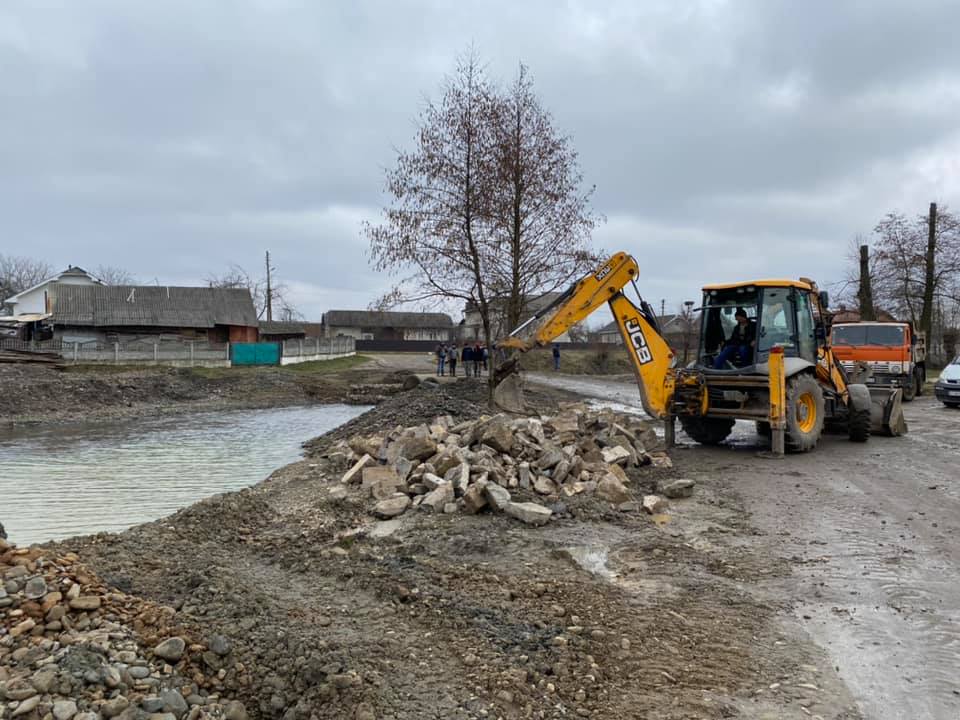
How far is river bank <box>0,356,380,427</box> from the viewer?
72.8ft

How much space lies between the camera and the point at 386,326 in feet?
275

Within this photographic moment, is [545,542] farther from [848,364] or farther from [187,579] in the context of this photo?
[848,364]

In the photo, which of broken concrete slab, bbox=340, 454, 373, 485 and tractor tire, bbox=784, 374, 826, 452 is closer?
broken concrete slab, bbox=340, 454, 373, 485

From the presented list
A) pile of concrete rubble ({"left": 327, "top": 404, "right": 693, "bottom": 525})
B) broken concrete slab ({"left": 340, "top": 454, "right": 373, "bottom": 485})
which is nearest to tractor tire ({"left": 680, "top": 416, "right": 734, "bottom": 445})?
pile of concrete rubble ({"left": 327, "top": 404, "right": 693, "bottom": 525})

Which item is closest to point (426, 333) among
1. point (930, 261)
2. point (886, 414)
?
point (930, 261)

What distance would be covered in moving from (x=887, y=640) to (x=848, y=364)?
690 inches

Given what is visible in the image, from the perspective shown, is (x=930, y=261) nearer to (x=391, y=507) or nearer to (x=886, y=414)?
(x=886, y=414)

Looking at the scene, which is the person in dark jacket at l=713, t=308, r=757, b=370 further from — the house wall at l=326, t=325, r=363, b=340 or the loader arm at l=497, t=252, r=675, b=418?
the house wall at l=326, t=325, r=363, b=340

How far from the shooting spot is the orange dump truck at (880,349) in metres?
20.5

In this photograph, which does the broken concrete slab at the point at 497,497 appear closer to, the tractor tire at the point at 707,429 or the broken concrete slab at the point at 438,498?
the broken concrete slab at the point at 438,498

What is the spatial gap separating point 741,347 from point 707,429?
190 centimetres

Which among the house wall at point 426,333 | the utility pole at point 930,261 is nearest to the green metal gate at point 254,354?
the utility pole at point 930,261

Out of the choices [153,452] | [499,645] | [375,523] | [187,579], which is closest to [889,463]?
[375,523]

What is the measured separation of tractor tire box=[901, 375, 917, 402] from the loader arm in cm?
1384
